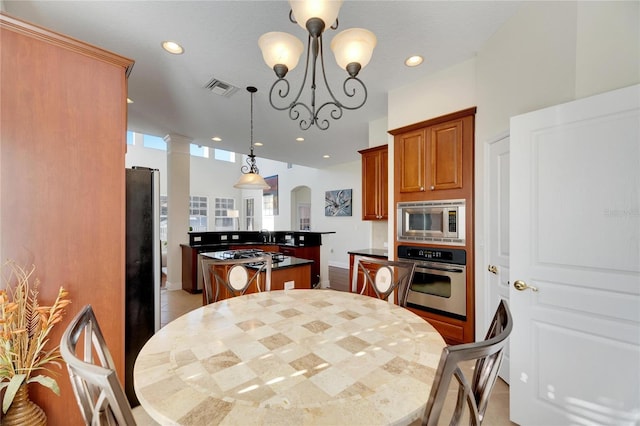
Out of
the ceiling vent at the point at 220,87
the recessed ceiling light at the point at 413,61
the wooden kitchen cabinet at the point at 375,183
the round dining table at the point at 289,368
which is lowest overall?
the round dining table at the point at 289,368

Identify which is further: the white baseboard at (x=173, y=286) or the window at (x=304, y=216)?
the window at (x=304, y=216)

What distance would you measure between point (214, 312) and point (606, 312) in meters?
2.02

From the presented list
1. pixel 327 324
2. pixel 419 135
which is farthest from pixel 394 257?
pixel 327 324

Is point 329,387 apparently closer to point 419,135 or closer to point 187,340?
point 187,340

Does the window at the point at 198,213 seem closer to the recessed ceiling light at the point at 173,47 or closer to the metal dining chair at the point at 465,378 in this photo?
the recessed ceiling light at the point at 173,47

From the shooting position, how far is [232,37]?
6.86ft

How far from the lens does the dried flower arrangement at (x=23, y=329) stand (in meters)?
1.25

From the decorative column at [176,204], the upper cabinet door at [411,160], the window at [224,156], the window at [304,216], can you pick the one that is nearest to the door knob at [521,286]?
the upper cabinet door at [411,160]

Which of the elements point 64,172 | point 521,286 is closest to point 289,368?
point 521,286

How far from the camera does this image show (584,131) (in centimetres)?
140

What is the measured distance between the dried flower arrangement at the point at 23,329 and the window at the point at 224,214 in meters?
9.58

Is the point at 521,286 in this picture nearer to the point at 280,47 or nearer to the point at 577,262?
the point at 577,262

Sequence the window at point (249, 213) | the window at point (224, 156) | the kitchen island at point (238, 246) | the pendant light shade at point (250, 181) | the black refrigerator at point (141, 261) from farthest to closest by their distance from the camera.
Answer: the window at point (249, 213) < the window at point (224, 156) < the kitchen island at point (238, 246) < the pendant light shade at point (250, 181) < the black refrigerator at point (141, 261)

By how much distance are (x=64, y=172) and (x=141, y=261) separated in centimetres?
78
